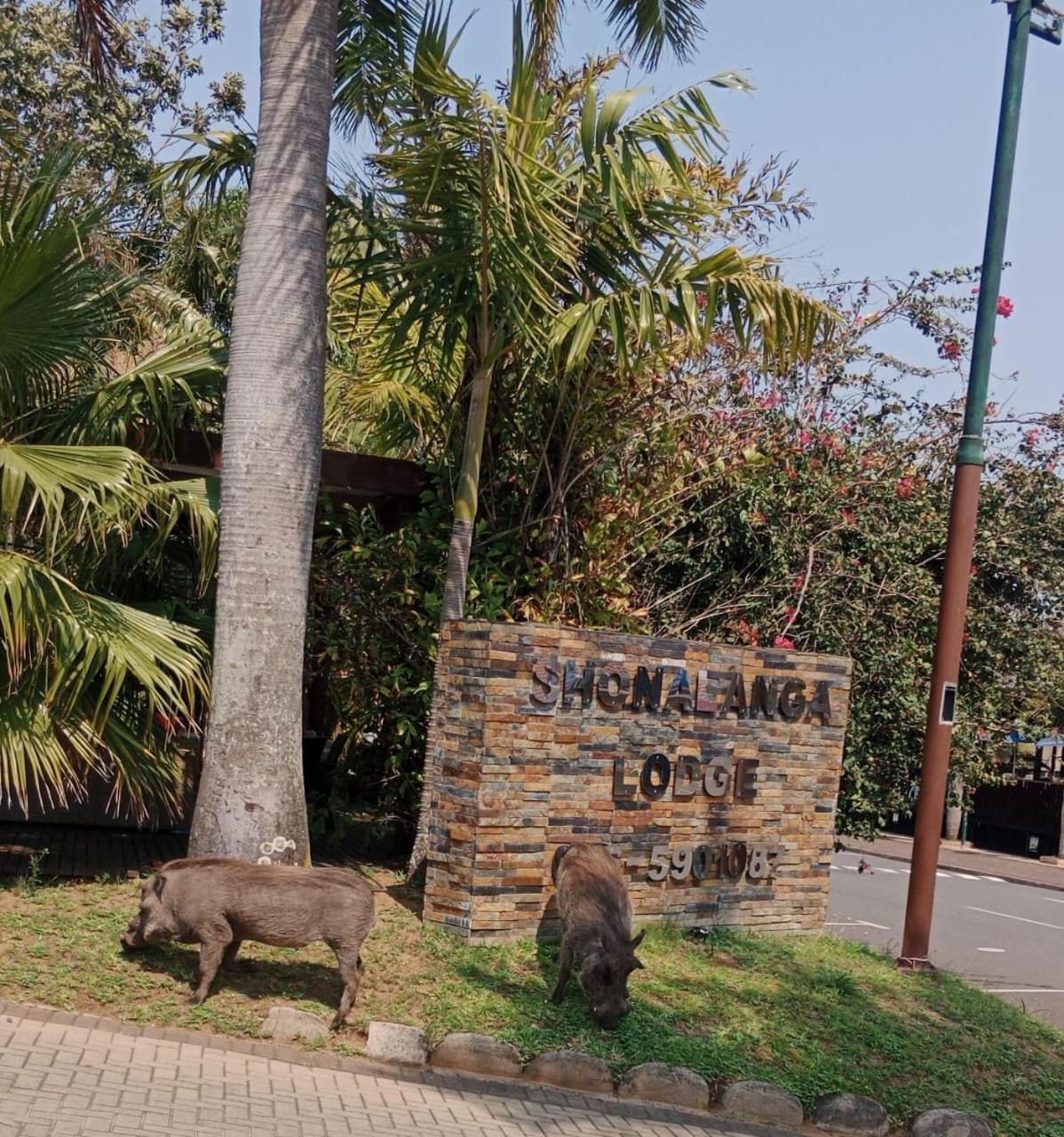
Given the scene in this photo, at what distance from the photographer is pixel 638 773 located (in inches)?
380

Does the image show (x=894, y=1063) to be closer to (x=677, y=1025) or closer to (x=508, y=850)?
(x=677, y=1025)

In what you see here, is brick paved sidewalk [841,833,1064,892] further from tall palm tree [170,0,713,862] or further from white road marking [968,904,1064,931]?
tall palm tree [170,0,713,862]

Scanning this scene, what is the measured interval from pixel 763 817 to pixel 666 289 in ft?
13.1

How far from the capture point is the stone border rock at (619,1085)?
275 inches

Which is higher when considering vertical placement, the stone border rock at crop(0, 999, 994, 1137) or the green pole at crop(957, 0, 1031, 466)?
the green pole at crop(957, 0, 1031, 466)

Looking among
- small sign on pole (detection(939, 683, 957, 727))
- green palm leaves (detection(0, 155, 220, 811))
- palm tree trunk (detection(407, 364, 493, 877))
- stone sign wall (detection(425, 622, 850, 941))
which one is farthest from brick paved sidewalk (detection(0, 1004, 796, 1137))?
small sign on pole (detection(939, 683, 957, 727))

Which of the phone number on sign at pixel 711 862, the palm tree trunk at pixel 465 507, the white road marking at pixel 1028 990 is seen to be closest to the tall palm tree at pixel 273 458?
the palm tree trunk at pixel 465 507

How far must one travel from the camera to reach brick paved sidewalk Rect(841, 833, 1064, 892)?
25531mm

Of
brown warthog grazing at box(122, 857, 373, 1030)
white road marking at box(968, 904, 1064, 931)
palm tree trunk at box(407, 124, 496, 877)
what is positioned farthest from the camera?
white road marking at box(968, 904, 1064, 931)

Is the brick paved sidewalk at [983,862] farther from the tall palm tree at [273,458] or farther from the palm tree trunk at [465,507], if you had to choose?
the tall palm tree at [273,458]

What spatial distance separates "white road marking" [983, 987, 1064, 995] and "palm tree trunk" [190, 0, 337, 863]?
25.1ft

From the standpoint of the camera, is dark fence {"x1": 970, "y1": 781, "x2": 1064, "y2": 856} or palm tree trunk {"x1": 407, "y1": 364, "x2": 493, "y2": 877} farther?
dark fence {"x1": 970, "y1": 781, "x2": 1064, "y2": 856}

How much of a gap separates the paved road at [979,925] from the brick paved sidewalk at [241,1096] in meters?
6.10

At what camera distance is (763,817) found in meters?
10.5
